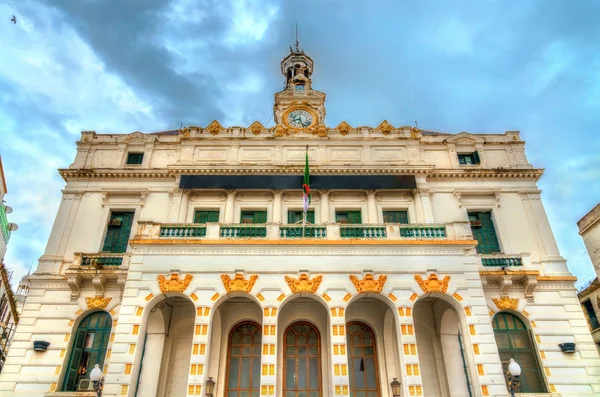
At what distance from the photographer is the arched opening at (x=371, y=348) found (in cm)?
1692

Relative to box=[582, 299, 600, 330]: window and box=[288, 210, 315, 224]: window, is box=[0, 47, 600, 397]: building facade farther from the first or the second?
box=[582, 299, 600, 330]: window

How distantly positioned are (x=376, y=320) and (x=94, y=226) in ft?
49.7

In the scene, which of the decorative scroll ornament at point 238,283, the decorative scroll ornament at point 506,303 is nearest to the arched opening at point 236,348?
the decorative scroll ornament at point 238,283

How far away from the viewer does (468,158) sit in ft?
79.9

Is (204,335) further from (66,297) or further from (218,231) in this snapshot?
(66,297)

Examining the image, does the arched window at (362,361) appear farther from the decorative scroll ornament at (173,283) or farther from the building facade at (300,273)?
the decorative scroll ornament at (173,283)

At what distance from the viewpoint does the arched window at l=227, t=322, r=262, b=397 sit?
16922 millimetres

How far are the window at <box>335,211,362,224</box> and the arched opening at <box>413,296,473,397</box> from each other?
→ 220 inches

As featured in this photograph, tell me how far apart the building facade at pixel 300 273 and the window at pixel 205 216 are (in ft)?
0.77

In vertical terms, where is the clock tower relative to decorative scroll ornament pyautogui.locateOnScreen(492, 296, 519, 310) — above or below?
above

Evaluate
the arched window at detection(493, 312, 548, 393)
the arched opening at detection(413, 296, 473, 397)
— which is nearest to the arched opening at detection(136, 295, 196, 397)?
the arched opening at detection(413, 296, 473, 397)

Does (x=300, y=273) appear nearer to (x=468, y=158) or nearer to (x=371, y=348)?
(x=371, y=348)

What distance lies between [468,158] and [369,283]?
12.8m

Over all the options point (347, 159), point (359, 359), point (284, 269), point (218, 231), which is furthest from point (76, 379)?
point (347, 159)
